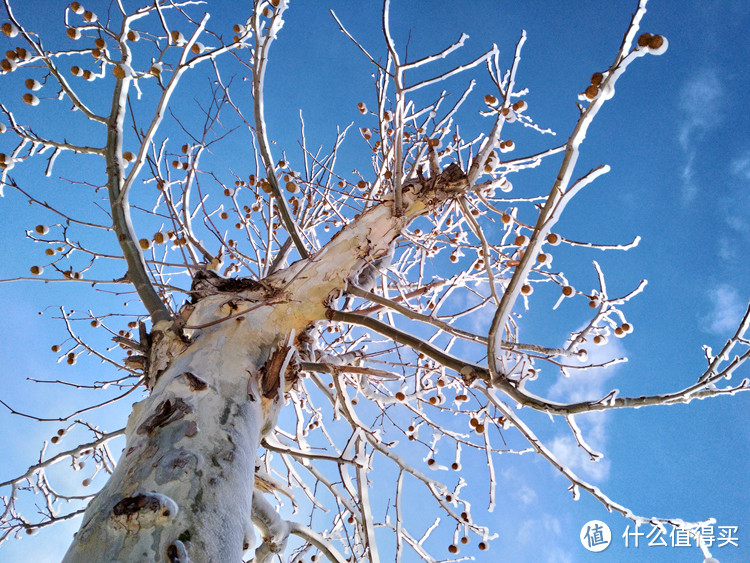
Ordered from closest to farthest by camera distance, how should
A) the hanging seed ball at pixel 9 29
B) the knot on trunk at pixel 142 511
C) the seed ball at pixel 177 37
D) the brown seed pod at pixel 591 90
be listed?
the knot on trunk at pixel 142 511
the brown seed pod at pixel 591 90
the hanging seed ball at pixel 9 29
the seed ball at pixel 177 37

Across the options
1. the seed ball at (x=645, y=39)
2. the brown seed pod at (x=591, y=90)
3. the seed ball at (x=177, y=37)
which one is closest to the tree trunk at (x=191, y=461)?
the brown seed pod at (x=591, y=90)

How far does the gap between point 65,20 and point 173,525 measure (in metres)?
2.91

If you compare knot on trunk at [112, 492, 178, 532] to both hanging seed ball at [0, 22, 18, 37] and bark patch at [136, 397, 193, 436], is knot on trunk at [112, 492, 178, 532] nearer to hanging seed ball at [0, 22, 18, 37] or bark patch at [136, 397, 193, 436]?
bark patch at [136, 397, 193, 436]

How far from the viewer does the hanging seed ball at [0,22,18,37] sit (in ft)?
8.82

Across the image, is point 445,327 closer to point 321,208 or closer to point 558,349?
point 558,349

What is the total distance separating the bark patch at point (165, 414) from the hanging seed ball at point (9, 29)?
2.63 m

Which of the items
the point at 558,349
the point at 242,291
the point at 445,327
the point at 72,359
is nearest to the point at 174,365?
Answer: the point at 242,291

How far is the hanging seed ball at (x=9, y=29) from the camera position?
2.69 metres

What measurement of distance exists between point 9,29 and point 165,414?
273 cm

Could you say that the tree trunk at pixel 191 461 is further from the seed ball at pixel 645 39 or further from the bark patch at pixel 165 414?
the seed ball at pixel 645 39

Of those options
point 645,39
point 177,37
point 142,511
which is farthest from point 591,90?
point 177,37

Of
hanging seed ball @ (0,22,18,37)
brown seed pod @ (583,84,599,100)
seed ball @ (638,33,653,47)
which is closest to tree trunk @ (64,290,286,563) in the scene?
brown seed pod @ (583,84,599,100)

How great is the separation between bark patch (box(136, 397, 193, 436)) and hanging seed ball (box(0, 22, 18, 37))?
2.63m

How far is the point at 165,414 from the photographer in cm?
136
